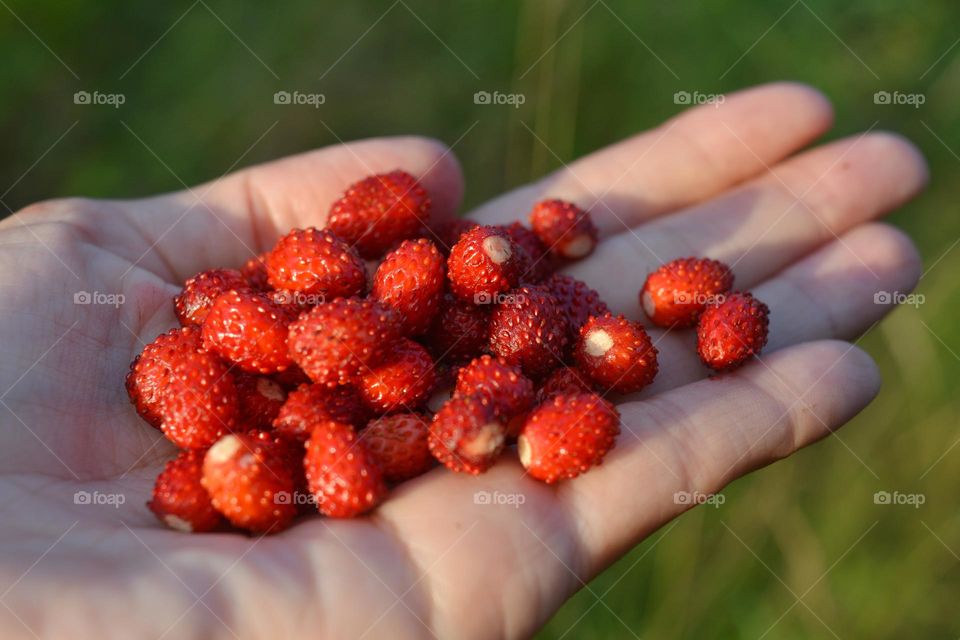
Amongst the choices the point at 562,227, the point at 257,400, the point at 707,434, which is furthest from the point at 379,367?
the point at 562,227

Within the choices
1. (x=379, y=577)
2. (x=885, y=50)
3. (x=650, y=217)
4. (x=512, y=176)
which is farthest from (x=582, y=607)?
(x=885, y=50)

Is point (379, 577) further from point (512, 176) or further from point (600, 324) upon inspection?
point (512, 176)

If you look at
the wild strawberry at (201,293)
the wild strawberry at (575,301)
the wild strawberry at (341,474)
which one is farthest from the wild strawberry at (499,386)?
the wild strawberry at (201,293)

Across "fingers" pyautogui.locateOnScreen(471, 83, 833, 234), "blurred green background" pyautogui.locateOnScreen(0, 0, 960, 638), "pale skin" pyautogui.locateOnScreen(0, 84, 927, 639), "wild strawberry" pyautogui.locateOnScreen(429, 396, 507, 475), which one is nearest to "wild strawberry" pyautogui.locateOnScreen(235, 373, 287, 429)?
"pale skin" pyautogui.locateOnScreen(0, 84, 927, 639)

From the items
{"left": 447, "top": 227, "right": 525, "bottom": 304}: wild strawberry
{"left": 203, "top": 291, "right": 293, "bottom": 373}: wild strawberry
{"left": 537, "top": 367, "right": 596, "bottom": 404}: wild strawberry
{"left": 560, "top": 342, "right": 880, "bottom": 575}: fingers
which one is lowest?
{"left": 560, "top": 342, "right": 880, "bottom": 575}: fingers

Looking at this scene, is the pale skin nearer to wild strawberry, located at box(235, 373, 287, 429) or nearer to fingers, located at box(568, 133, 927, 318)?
fingers, located at box(568, 133, 927, 318)

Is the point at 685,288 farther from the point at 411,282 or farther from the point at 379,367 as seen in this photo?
the point at 379,367
